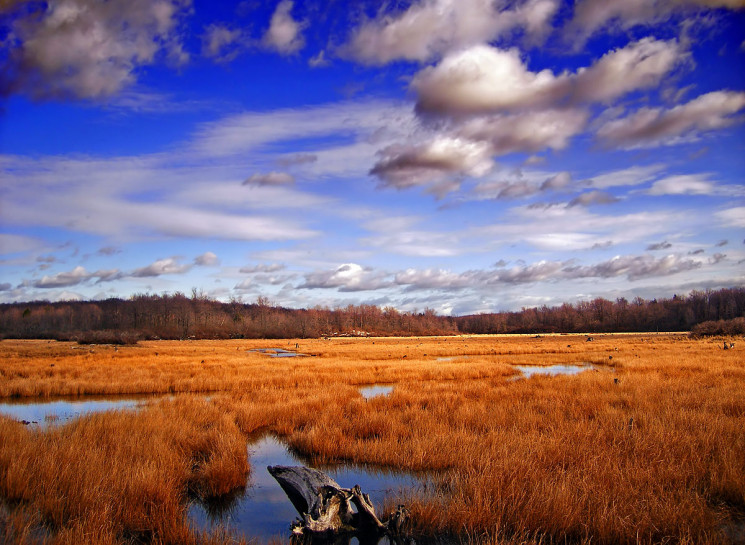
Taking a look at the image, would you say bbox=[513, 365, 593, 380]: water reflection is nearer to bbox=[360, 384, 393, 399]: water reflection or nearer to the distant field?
the distant field

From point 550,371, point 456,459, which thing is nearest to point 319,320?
point 550,371

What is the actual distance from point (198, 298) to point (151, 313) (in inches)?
1778

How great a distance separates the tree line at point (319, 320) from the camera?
380ft

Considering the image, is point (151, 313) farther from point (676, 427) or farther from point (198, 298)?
point (676, 427)

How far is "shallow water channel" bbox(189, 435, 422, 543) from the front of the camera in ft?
20.3

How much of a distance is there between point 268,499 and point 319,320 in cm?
15613

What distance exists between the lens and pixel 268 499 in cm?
733

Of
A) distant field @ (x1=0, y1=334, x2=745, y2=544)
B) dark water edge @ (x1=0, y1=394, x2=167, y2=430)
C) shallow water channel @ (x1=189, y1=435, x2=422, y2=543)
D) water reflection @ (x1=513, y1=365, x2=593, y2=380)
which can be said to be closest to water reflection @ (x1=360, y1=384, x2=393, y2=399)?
distant field @ (x1=0, y1=334, x2=745, y2=544)

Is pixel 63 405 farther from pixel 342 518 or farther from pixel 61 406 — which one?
pixel 342 518

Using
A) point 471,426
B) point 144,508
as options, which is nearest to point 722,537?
point 471,426

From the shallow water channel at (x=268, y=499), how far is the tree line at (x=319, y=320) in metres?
92.1

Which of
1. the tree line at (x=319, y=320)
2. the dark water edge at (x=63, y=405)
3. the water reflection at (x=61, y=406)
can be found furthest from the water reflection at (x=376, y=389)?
the tree line at (x=319, y=320)

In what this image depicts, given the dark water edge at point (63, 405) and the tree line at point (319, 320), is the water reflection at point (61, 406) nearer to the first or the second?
the dark water edge at point (63, 405)

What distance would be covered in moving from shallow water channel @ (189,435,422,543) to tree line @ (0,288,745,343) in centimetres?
9210
